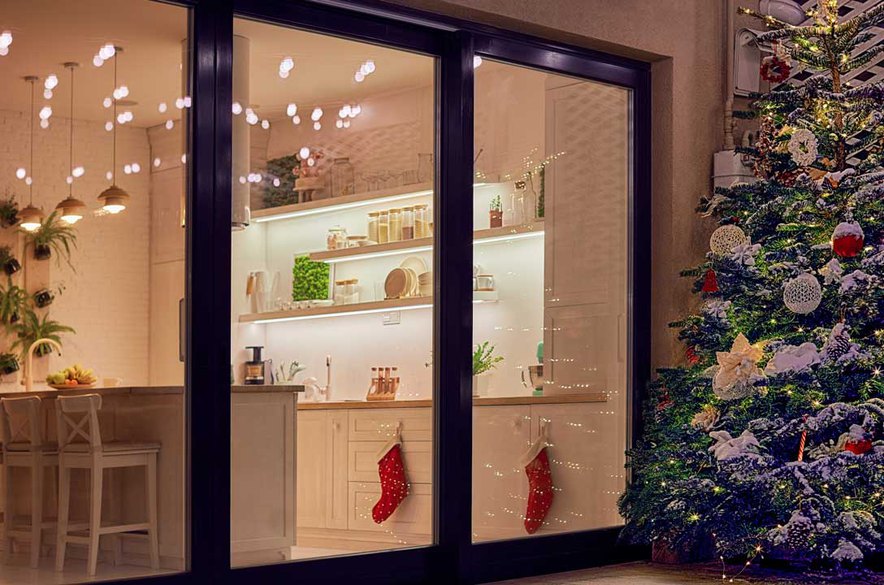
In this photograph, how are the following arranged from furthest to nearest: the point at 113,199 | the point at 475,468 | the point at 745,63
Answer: the point at 745,63 → the point at 475,468 → the point at 113,199

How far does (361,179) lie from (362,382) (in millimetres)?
822

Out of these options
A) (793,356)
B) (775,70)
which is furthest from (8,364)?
(775,70)

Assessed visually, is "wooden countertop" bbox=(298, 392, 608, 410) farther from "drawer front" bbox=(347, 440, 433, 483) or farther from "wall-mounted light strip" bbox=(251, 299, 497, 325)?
"wall-mounted light strip" bbox=(251, 299, 497, 325)

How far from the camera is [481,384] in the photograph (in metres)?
5.62

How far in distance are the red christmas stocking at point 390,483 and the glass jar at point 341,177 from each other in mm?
1045

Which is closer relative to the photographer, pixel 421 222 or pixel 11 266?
pixel 11 266

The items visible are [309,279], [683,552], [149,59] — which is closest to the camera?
[149,59]

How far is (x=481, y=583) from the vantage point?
5570 mm

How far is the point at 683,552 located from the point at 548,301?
1404 mm

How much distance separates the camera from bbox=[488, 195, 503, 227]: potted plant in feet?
18.6

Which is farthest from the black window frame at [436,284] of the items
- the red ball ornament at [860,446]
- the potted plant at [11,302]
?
the red ball ornament at [860,446]

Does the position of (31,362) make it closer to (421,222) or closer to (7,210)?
(7,210)

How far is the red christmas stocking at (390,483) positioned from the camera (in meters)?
5.20

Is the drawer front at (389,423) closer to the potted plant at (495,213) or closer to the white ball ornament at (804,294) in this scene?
the potted plant at (495,213)
